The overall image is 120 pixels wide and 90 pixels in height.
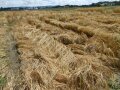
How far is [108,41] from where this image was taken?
10625 mm

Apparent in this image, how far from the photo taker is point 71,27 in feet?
55.9

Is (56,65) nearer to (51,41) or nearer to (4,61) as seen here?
(4,61)

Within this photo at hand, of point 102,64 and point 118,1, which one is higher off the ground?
point 102,64

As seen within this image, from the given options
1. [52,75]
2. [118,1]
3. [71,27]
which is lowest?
[118,1]

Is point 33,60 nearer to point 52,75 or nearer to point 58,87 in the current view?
point 52,75

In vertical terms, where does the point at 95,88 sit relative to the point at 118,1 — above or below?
above

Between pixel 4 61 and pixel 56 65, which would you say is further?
pixel 4 61

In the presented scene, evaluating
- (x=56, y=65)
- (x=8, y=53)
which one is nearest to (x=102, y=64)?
(x=56, y=65)

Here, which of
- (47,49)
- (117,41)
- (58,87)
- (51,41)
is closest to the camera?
(58,87)

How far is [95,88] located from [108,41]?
4.13 metres

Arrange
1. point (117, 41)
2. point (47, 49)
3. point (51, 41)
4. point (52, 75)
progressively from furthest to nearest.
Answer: point (51, 41) < point (47, 49) < point (117, 41) < point (52, 75)

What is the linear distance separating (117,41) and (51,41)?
10.0 ft

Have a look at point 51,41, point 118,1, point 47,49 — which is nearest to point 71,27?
point 51,41

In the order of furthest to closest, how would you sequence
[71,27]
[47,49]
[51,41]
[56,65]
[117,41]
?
[71,27]
[51,41]
[47,49]
[117,41]
[56,65]
